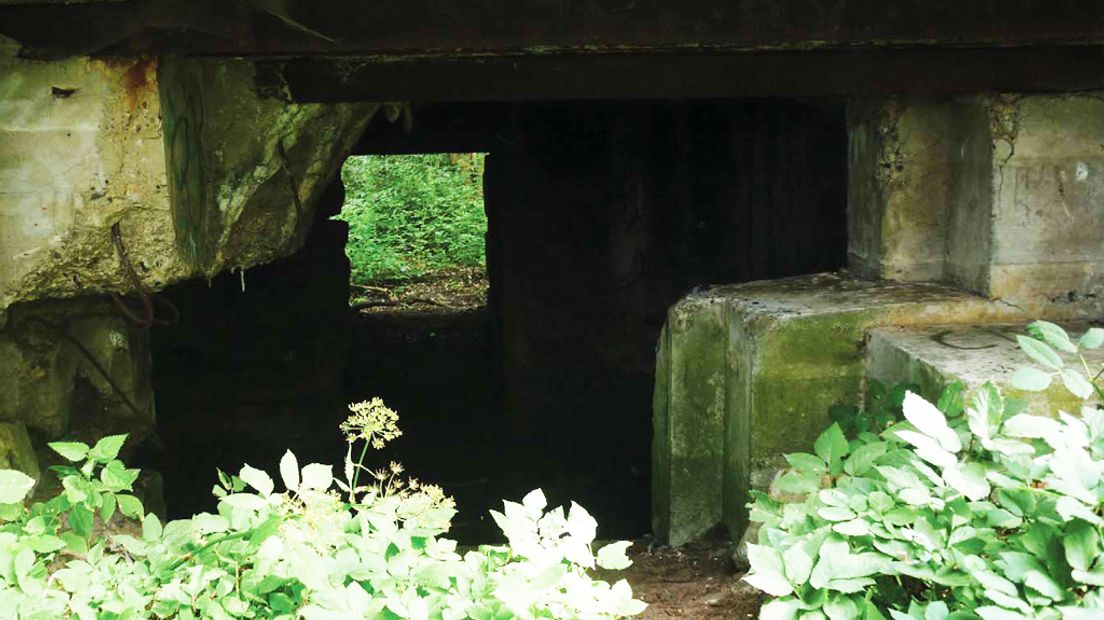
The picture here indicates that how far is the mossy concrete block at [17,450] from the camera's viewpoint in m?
2.95

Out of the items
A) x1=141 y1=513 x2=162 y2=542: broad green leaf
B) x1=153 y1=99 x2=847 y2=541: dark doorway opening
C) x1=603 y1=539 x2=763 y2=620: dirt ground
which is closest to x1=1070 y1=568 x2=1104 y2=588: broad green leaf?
x1=603 y1=539 x2=763 y2=620: dirt ground

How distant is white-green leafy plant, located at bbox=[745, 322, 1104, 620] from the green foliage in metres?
10.9

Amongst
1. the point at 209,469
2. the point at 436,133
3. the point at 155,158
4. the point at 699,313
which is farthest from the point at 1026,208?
the point at 209,469

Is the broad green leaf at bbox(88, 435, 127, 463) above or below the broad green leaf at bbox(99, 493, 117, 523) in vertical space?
above

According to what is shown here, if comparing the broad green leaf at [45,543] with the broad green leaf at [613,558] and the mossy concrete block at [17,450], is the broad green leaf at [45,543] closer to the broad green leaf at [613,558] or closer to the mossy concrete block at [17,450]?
the mossy concrete block at [17,450]

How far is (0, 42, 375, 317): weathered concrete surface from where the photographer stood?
2.80 metres

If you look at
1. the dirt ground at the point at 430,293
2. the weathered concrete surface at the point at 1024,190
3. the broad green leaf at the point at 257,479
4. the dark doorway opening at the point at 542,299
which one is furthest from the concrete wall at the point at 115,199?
the dirt ground at the point at 430,293

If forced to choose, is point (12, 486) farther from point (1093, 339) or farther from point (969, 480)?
point (1093, 339)

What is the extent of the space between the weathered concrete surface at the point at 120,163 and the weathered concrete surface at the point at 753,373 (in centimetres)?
161

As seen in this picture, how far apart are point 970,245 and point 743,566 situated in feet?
4.18

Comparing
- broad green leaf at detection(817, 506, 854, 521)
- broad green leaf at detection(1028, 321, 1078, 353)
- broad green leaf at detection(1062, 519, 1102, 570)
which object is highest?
broad green leaf at detection(1028, 321, 1078, 353)

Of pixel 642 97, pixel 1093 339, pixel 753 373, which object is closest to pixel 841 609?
pixel 1093 339

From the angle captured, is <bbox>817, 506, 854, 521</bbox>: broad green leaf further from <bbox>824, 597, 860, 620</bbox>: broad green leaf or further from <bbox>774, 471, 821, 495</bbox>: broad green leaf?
<bbox>774, 471, 821, 495</bbox>: broad green leaf

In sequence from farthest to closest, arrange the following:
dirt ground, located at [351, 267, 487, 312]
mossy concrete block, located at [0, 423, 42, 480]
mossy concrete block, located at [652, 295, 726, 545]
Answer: dirt ground, located at [351, 267, 487, 312] → mossy concrete block, located at [652, 295, 726, 545] → mossy concrete block, located at [0, 423, 42, 480]
